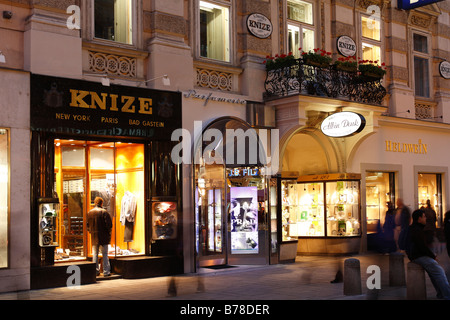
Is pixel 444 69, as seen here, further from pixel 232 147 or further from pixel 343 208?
pixel 232 147

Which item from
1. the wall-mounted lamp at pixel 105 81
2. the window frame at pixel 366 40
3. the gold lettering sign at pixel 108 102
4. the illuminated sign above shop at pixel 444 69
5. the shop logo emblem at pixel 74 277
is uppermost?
the window frame at pixel 366 40

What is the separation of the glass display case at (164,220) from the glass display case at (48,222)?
258cm

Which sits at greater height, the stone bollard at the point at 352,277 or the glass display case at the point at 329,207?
the glass display case at the point at 329,207

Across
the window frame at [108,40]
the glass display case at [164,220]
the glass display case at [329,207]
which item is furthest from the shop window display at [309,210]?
the window frame at [108,40]

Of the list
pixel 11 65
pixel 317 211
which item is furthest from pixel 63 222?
pixel 317 211

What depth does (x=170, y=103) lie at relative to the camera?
46.9 ft

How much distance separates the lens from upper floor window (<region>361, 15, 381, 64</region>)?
19656 mm

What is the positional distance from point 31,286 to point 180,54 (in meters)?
6.37

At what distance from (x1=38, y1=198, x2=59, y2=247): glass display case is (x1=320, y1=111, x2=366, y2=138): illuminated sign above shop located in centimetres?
769

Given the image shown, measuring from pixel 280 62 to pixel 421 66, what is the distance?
791cm

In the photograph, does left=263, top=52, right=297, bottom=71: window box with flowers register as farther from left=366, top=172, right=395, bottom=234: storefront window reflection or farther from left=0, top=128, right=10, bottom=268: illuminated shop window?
left=0, top=128, right=10, bottom=268: illuminated shop window

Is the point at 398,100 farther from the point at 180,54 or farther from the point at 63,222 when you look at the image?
the point at 63,222

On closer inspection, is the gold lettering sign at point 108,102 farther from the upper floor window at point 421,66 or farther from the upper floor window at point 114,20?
the upper floor window at point 421,66

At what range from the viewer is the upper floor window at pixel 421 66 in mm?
21375
